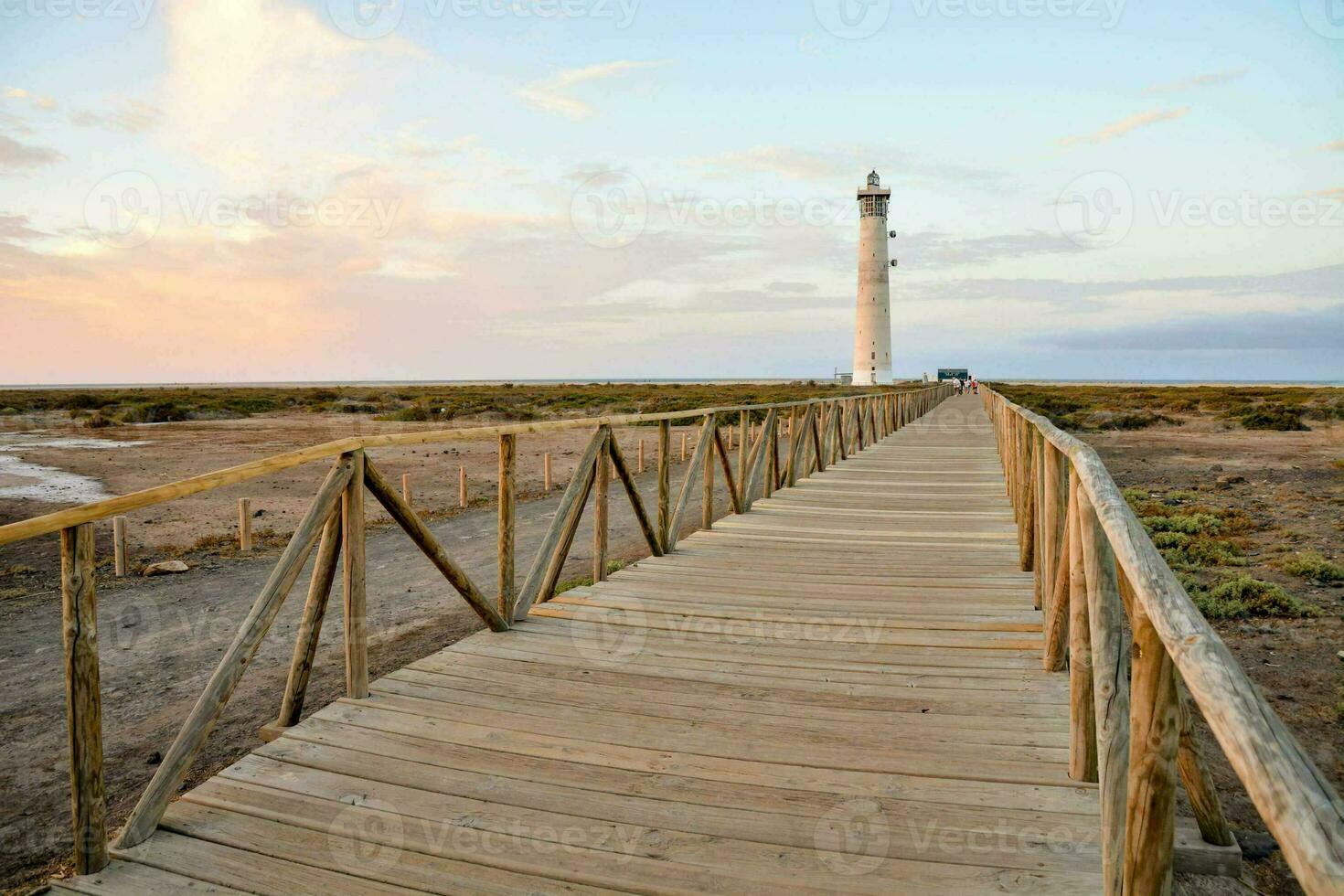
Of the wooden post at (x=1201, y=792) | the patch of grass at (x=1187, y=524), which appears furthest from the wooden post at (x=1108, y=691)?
the patch of grass at (x=1187, y=524)

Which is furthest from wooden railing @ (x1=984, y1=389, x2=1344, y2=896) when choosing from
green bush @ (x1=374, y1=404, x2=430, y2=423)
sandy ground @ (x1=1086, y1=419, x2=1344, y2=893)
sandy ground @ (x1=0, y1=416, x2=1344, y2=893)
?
green bush @ (x1=374, y1=404, x2=430, y2=423)

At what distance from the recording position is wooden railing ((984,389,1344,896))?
0.96 m

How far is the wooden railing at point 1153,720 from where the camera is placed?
0.96m

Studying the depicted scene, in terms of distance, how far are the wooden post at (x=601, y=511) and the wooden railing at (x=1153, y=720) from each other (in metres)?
2.99

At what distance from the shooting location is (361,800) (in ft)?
9.12

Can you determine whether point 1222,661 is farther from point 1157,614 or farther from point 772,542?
point 772,542

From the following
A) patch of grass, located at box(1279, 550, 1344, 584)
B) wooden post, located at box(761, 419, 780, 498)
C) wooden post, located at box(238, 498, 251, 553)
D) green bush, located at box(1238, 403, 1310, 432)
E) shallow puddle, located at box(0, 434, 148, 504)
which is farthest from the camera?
green bush, located at box(1238, 403, 1310, 432)

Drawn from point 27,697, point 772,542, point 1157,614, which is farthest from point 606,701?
point 27,697

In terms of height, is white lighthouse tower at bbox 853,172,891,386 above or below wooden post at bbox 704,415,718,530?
above

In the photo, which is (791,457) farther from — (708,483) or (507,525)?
(507,525)

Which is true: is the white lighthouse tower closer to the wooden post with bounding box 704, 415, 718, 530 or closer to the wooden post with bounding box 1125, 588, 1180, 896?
the wooden post with bounding box 704, 415, 718, 530

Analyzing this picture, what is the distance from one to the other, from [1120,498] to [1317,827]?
1.71 metres

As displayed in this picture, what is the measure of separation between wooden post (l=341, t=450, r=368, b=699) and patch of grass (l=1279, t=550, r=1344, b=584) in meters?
9.21

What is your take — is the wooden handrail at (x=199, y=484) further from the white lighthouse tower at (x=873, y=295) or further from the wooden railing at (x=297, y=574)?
the white lighthouse tower at (x=873, y=295)
